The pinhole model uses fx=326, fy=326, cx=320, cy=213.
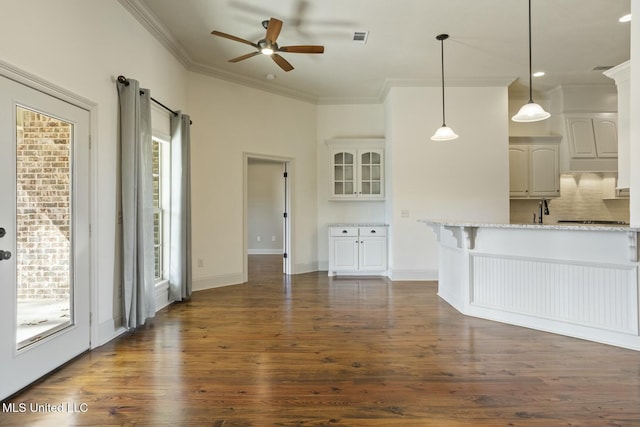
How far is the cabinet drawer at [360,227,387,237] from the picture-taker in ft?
19.2

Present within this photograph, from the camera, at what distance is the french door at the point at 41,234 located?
2.04 m

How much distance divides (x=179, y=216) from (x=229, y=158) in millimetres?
1456

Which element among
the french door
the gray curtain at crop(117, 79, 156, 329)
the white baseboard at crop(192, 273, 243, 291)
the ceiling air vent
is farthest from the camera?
the white baseboard at crop(192, 273, 243, 291)

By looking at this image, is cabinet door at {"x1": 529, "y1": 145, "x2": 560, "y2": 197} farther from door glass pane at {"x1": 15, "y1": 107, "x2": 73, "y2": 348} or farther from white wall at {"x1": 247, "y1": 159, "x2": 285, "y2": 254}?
door glass pane at {"x1": 15, "y1": 107, "x2": 73, "y2": 348}

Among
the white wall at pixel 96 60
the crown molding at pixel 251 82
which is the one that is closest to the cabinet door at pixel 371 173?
the crown molding at pixel 251 82

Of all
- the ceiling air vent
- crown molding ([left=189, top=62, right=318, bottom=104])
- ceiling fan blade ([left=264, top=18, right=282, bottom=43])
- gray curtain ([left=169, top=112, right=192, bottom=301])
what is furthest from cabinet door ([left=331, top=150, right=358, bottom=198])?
ceiling fan blade ([left=264, top=18, right=282, bottom=43])

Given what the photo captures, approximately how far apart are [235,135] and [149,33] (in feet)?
6.27

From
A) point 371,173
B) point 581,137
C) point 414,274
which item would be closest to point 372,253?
point 414,274

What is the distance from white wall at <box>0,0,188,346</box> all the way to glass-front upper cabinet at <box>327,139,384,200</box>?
3.47 metres

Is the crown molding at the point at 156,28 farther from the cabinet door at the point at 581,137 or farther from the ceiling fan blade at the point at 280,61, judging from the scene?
the cabinet door at the point at 581,137

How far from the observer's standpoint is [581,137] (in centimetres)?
579

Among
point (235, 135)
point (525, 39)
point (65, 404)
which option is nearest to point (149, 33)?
point (235, 135)

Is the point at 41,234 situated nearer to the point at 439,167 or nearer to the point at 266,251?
the point at 439,167

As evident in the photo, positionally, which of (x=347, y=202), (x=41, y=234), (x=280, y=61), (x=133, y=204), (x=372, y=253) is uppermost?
(x=280, y=61)
